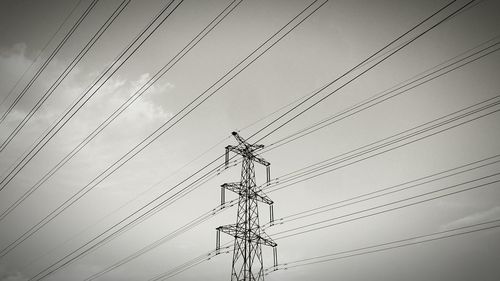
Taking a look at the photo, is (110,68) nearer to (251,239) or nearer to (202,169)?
(202,169)

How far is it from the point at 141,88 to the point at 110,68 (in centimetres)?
139

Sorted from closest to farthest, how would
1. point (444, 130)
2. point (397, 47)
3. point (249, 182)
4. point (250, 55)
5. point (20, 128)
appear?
point (397, 47) → point (250, 55) → point (444, 130) → point (20, 128) → point (249, 182)

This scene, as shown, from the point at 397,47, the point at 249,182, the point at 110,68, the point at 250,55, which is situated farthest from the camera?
the point at 249,182

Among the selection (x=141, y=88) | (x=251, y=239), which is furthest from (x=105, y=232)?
(x=141, y=88)

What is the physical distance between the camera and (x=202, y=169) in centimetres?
1614

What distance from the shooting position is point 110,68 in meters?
11.8

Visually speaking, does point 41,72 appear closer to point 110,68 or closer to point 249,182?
point 110,68

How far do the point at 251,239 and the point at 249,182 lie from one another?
3.41 meters

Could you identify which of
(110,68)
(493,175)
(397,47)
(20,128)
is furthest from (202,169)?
(493,175)

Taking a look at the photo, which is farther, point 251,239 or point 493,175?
point 251,239

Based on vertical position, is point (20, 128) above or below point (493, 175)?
above

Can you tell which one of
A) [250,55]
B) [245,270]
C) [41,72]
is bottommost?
[245,270]

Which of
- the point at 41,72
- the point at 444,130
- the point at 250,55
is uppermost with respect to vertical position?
the point at 41,72

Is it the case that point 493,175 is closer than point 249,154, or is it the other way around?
point 493,175
